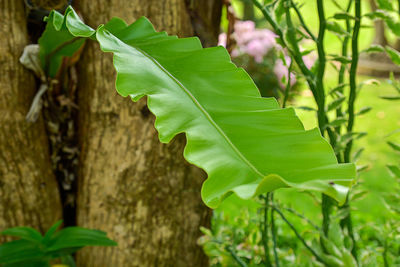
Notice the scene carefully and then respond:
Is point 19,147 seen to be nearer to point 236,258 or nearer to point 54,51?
point 54,51

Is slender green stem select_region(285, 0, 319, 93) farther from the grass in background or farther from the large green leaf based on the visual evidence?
the large green leaf

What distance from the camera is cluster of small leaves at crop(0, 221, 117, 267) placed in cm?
127

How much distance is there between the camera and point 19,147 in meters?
1.42

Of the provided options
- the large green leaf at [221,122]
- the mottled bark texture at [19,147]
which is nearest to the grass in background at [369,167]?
the large green leaf at [221,122]

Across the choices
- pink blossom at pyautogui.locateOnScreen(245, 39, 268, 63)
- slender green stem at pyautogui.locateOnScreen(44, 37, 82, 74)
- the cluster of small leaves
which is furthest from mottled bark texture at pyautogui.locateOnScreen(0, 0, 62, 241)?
pink blossom at pyautogui.locateOnScreen(245, 39, 268, 63)

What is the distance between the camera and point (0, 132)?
1.37 meters

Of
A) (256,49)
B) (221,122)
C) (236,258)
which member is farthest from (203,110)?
(256,49)

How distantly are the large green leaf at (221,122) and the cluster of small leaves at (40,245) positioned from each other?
0.64 meters

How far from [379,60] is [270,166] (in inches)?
326

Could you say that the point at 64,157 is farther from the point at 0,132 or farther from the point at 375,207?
the point at 375,207

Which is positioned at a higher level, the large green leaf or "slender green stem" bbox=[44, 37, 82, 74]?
"slender green stem" bbox=[44, 37, 82, 74]

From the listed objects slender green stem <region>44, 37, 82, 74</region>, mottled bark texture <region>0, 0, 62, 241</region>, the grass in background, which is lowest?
the grass in background

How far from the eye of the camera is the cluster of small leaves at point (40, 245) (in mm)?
1271

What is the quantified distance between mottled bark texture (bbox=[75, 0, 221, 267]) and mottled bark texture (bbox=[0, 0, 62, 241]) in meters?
0.13
